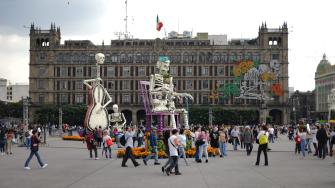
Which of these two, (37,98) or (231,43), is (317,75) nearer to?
(231,43)

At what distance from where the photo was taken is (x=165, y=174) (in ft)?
62.3

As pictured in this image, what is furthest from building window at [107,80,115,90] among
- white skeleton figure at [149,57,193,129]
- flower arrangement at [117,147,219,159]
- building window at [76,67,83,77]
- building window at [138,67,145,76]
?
flower arrangement at [117,147,219,159]

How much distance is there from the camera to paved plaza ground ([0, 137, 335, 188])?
16016 mm

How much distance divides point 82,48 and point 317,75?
72361mm

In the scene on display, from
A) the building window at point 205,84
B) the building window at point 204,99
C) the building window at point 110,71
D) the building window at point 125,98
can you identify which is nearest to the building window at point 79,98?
the building window at point 110,71

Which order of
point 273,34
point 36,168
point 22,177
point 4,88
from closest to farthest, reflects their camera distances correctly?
1. point 22,177
2. point 36,168
3. point 273,34
4. point 4,88

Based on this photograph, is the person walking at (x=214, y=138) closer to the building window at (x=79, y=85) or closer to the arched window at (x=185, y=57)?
the arched window at (x=185, y=57)

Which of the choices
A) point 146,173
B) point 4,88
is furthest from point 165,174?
point 4,88

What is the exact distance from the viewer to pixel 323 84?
470ft

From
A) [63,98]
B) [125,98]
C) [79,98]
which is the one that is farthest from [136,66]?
[63,98]

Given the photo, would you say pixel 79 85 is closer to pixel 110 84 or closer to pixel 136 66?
pixel 110 84

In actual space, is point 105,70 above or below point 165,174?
above

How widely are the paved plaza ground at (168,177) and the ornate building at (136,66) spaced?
81110mm

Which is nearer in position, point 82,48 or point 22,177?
point 22,177
